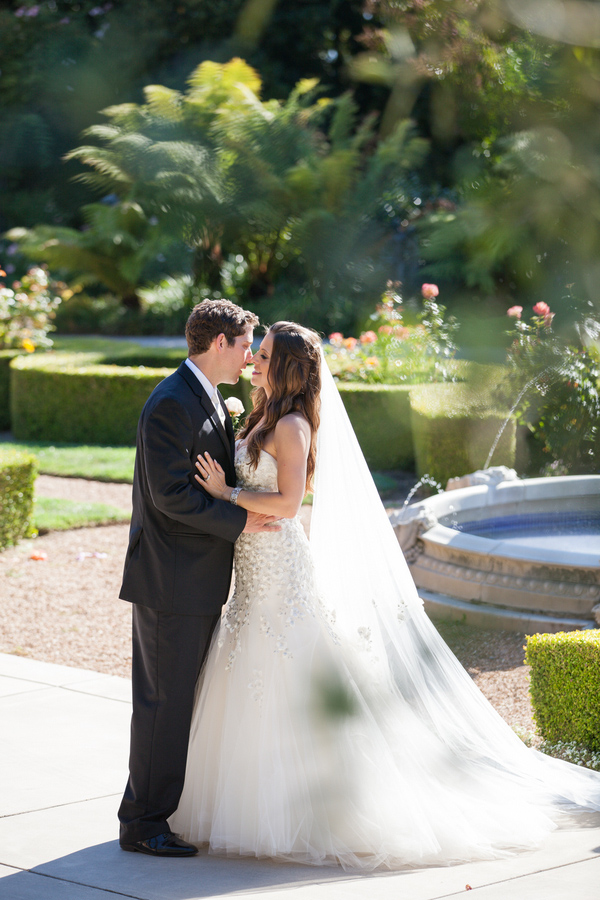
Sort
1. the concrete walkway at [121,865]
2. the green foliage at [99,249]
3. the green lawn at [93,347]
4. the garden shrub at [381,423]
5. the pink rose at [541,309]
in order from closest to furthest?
the pink rose at [541,309], the concrete walkway at [121,865], the garden shrub at [381,423], the green lawn at [93,347], the green foliage at [99,249]

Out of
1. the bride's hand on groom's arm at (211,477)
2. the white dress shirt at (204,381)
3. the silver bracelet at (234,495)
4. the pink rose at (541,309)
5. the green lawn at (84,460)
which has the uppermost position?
the pink rose at (541,309)

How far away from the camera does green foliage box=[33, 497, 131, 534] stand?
745 centimetres

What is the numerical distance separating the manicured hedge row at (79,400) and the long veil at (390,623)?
25.3 feet

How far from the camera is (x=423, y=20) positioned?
3.00ft

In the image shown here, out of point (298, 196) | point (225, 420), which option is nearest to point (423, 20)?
point (298, 196)

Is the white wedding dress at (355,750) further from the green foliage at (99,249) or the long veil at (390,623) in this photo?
the green foliage at (99,249)

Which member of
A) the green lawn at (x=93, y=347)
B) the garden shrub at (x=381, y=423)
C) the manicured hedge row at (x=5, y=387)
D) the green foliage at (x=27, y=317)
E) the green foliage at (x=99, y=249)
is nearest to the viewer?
the garden shrub at (x=381, y=423)

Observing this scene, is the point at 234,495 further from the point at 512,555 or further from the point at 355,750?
the point at 512,555

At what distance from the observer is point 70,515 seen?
25.2ft

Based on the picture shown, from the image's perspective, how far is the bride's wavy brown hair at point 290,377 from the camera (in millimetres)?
2861

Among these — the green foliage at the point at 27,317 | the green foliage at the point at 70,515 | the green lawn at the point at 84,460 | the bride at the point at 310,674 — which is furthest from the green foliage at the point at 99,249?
the bride at the point at 310,674

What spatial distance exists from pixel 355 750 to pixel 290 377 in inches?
44.2

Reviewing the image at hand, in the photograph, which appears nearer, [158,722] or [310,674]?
[310,674]

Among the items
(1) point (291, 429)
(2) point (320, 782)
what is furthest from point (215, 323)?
(2) point (320, 782)
